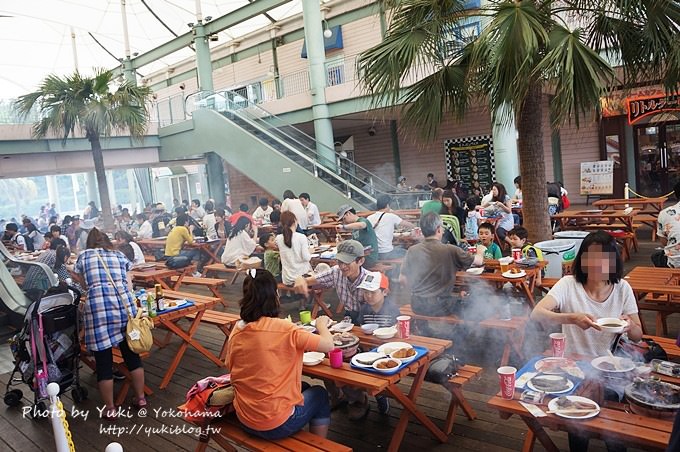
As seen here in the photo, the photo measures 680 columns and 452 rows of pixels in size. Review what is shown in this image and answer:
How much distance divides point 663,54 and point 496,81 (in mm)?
1875

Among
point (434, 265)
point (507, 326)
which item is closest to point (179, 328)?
point (434, 265)

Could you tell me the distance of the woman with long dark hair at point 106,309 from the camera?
173 inches

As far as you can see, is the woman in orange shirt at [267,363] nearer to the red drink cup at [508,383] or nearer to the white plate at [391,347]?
the white plate at [391,347]

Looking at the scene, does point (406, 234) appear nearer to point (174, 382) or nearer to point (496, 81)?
point (496, 81)

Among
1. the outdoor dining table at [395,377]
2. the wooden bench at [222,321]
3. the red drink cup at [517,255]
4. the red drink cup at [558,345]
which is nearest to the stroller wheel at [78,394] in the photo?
the wooden bench at [222,321]

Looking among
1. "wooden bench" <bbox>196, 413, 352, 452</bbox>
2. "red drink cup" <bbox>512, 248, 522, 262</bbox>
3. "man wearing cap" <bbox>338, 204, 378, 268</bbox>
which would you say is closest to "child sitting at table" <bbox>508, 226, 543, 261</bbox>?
"red drink cup" <bbox>512, 248, 522, 262</bbox>

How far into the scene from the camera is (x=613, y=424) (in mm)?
2283

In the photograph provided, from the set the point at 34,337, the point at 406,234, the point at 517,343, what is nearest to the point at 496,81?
the point at 517,343

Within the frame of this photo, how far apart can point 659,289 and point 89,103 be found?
1324cm

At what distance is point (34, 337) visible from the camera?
4531 mm

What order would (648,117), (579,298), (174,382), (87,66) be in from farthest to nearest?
(87,66), (648,117), (174,382), (579,298)

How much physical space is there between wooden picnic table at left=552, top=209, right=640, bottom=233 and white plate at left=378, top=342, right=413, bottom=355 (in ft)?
21.9

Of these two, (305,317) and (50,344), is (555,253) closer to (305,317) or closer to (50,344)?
(305,317)

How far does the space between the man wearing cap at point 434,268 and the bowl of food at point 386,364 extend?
62.5 inches
